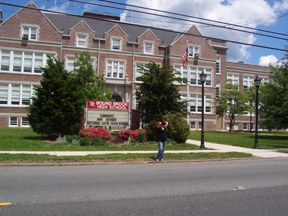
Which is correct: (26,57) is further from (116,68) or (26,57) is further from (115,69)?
(116,68)

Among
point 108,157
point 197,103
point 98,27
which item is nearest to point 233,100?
point 197,103

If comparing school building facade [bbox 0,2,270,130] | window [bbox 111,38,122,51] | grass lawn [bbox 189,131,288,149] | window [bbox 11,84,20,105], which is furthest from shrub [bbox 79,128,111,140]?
window [bbox 111,38,122,51]

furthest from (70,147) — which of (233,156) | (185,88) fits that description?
(185,88)

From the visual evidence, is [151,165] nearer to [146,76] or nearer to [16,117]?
[146,76]

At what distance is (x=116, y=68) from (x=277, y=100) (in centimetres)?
2053

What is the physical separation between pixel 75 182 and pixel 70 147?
1027cm

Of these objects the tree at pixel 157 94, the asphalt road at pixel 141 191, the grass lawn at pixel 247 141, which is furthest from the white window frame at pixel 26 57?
the asphalt road at pixel 141 191

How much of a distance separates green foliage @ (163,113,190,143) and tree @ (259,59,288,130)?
15.1 m

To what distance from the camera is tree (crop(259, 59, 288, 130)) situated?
3891cm

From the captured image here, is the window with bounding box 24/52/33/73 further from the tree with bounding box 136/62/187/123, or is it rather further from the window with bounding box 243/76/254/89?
the window with bounding box 243/76/254/89

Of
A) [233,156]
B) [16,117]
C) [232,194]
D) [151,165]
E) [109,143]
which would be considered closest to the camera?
[232,194]

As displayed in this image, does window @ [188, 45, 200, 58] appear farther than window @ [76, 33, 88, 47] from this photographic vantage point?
Yes

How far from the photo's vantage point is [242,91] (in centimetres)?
5466

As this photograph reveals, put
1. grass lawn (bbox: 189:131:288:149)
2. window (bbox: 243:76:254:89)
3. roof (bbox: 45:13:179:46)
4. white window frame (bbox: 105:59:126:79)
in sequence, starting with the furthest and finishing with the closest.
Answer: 1. window (bbox: 243:76:254:89)
2. roof (bbox: 45:13:179:46)
3. white window frame (bbox: 105:59:126:79)
4. grass lawn (bbox: 189:131:288:149)
